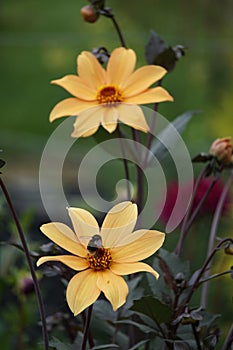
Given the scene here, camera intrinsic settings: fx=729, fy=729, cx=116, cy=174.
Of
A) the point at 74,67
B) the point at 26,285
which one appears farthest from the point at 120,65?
the point at 74,67

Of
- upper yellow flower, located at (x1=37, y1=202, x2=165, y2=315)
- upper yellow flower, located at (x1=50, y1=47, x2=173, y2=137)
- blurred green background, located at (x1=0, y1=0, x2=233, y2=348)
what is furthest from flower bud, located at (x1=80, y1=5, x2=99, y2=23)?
blurred green background, located at (x1=0, y1=0, x2=233, y2=348)

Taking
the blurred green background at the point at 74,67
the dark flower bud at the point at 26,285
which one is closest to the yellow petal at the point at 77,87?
the dark flower bud at the point at 26,285

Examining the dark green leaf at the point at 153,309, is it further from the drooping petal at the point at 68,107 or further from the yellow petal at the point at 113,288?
the drooping petal at the point at 68,107

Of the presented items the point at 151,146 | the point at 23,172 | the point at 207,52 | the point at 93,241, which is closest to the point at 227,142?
the point at 151,146

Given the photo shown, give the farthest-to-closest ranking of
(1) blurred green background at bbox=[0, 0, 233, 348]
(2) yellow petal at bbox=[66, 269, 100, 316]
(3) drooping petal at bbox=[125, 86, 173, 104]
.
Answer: (1) blurred green background at bbox=[0, 0, 233, 348], (3) drooping petal at bbox=[125, 86, 173, 104], (2) yellow petal at bbox=[66, 269, 100, 316]

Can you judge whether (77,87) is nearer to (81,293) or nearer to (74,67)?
(81,293)

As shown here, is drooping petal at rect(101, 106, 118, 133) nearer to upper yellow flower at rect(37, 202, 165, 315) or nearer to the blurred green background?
upper yellow flower at rect(37, 202, 165, 315)
